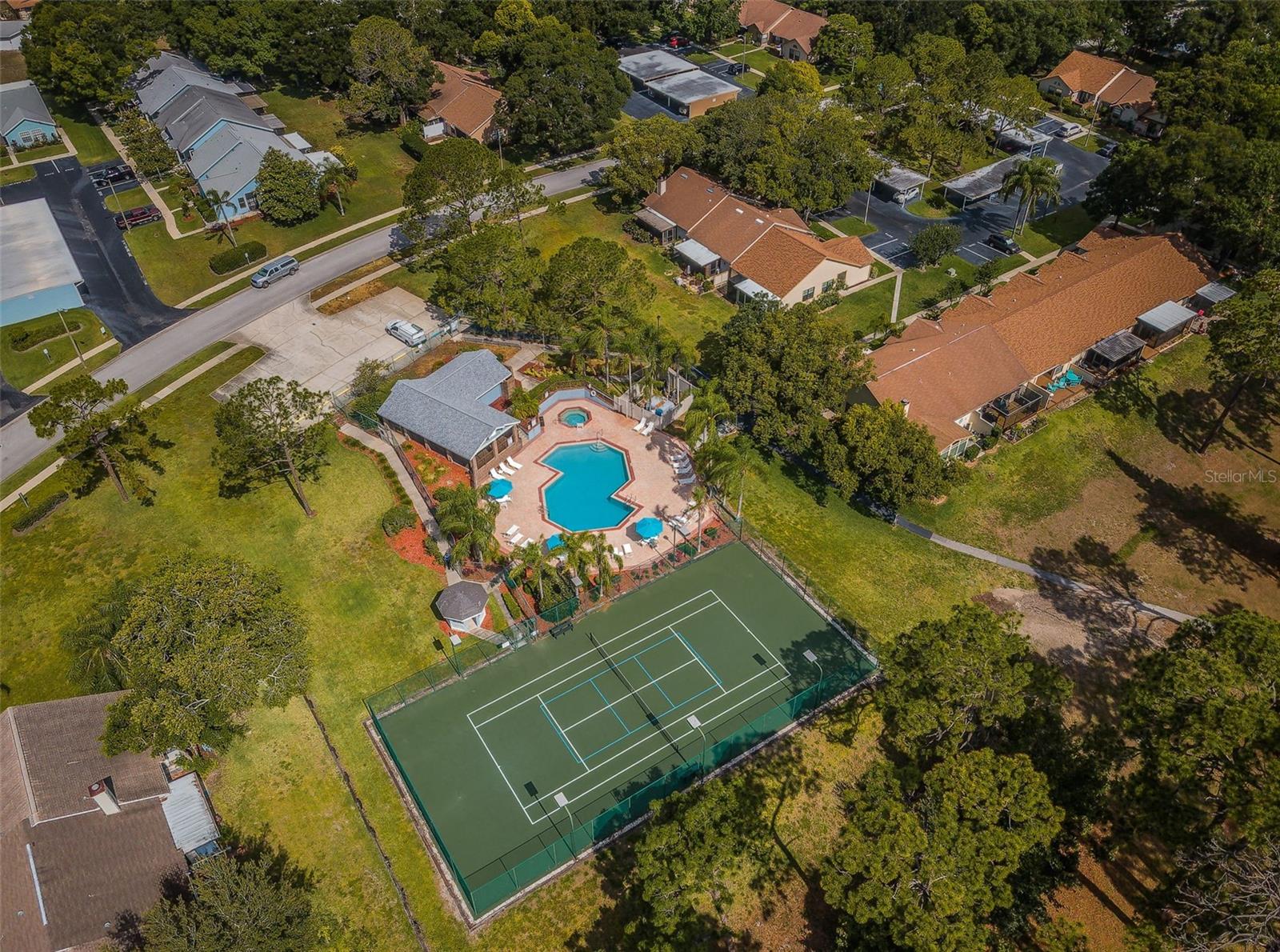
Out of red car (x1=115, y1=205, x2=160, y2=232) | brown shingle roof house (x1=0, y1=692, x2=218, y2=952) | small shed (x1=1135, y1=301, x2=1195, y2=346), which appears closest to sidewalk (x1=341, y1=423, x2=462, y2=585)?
brown shingle roof house (x1=0, y1=692, x2=218, y2=952)

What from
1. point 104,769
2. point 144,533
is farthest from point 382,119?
point 104,769

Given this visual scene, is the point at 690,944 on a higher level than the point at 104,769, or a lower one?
lower

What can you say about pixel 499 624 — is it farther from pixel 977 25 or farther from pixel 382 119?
pixel 977 25

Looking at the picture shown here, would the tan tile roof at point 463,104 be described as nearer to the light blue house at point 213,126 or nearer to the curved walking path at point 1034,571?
the light blue house at point 213,126

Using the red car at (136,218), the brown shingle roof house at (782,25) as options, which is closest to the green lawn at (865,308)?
the brown shingle roof house at (782,25)

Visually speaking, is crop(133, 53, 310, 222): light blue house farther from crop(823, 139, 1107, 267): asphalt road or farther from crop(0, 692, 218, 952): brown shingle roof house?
crop(823, 139, 1107, 267): asphalt road

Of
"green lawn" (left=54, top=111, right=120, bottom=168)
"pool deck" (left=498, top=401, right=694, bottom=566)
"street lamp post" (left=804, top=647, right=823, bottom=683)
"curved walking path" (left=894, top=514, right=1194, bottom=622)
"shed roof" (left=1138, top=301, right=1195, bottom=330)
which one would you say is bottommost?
"curved walking path" (left=894, top=514, right=1194, bottom=622)
